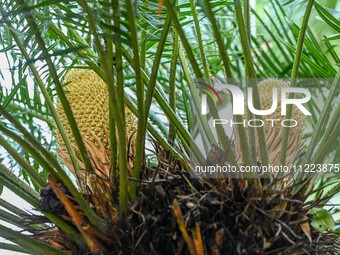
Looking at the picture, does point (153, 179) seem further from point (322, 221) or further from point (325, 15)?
point (325, 15)

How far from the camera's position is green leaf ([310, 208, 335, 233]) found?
554 millimetres

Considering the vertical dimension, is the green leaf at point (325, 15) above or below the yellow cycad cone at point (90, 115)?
above

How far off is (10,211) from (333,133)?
341 mm

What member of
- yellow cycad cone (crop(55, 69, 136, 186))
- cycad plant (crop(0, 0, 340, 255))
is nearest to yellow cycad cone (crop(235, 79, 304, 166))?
cycad plant (crop(0, 0, 340, 255))

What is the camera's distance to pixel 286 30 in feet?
3.74

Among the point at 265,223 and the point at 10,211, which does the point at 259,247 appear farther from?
the point at 10,211

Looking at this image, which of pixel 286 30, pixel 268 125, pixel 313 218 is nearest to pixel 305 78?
pixel 286 30

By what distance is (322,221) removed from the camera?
0.56 meters

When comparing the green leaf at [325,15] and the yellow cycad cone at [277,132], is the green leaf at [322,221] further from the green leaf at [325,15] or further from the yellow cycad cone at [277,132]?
the green leaf at [325,15]

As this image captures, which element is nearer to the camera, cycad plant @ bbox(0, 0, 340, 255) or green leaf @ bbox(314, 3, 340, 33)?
cycad plant @ bbox(0, 0, 340, 255)

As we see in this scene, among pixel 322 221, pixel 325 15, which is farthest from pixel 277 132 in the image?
pixel 325 15

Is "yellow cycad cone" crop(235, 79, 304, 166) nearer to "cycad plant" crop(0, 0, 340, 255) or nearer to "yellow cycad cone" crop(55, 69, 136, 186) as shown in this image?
"cycad plant" crop(0, 0, 340, 255)

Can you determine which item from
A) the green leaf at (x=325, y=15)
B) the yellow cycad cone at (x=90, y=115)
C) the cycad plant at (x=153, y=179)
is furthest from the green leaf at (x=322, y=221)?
the green leaf at (x=325, y=15)

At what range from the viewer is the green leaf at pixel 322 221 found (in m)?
0.55
